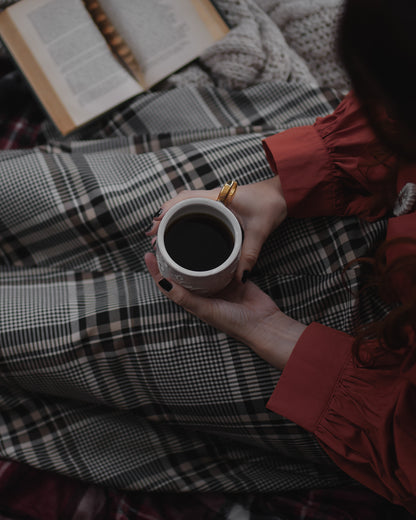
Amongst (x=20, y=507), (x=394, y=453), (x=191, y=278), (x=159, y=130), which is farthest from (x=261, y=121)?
(x=20, y=507)

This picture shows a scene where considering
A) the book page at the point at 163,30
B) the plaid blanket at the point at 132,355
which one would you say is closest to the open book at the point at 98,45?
the book page at the point at 163,30

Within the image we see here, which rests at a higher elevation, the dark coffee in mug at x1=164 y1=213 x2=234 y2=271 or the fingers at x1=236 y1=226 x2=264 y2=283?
the dark coffee in mug at x1=164 y1=213 x2=234 y2=271

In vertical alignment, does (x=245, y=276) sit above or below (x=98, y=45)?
below

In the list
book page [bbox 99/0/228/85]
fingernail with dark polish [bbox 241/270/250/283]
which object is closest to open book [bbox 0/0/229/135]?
book page [bbox 99/0/228/85]

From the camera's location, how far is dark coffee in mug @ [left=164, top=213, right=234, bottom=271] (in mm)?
512

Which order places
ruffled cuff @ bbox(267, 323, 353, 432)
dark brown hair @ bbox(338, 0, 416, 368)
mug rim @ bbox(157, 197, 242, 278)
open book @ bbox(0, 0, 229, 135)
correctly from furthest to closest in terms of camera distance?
1. open book @ bbox(0, 0, 229, 135)
2. ruffled cuff @ bbox(267, 323, 353, 432)
3. mug rim @ bbox(157, 197, 242, 278)
4. dark brown hair @ bbox(338, 0, 416, 368)

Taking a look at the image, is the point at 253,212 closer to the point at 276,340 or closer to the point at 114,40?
the point at 276,340

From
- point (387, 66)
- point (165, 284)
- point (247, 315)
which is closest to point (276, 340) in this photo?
point (247, 315)

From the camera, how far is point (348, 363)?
584mm

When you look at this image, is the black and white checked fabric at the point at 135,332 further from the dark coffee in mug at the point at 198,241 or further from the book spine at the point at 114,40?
the book spine at the point at 114,40

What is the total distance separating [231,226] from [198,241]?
0.05 meters

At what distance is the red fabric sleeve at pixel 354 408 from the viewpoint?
1.66 feet

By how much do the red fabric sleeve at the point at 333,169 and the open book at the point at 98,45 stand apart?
1.34ft

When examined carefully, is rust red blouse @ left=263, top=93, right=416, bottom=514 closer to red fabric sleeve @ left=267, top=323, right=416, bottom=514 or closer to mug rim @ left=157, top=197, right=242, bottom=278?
red fabric sleeve @ left=267, top=323, right=416, bottom=514
